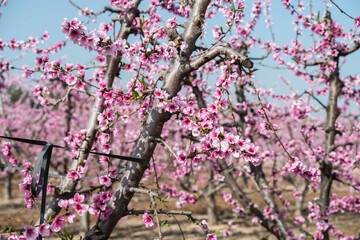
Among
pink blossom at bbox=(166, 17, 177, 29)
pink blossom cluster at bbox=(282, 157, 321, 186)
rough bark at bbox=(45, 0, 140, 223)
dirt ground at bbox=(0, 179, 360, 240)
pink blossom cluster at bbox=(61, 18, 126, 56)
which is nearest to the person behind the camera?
pink blossom cluster at bbox=(61, 18, 126, 56)

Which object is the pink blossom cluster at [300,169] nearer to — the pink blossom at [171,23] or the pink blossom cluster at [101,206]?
the pink blossom cluster at [101,206]

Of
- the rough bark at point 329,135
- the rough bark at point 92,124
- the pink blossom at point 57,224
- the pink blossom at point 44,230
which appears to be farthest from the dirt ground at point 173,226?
the pink blossom at point 44,230

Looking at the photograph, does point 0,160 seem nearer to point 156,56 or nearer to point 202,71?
point 202,71

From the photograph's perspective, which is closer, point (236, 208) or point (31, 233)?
point (31, 233)

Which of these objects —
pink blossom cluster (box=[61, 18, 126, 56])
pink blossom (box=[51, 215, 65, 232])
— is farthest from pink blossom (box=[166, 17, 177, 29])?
pink blossom (box=[51, 215, 65, 232])

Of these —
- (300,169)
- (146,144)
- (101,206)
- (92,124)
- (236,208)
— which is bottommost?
(236,208)

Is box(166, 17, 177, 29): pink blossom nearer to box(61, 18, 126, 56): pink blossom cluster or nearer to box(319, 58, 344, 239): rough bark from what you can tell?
box(61, 18, 126, 56): pink blossom cluster

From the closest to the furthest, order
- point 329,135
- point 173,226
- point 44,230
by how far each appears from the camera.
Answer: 1. point 44,230
2. point 329,135
3. point 173,226

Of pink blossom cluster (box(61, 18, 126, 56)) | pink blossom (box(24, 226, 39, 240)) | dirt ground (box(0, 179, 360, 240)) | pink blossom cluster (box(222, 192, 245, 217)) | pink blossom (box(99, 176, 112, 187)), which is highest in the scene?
pink blossom cluster (box(61, 18, 126, 56))

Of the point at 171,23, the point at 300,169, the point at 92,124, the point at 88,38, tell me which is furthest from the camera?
the point at 92,124

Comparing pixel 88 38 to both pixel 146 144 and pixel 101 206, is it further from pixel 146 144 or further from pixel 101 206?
pixel 101 206

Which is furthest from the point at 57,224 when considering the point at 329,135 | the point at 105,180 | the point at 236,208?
the point at 329,135

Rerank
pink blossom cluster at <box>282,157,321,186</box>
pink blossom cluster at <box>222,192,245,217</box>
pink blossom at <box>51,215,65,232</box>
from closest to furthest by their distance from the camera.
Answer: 1. pink blossom at <box>51,215,65,232</box>
2. pink blossom cluster at <box>282,157,321,186</box>
3. pink blossom cluster at <box>222,192,245,217</box>

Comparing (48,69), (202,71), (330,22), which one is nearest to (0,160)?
(202,71)
